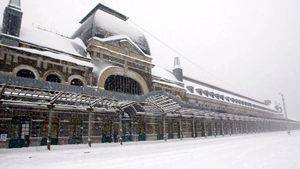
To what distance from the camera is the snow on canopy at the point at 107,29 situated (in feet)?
82.2

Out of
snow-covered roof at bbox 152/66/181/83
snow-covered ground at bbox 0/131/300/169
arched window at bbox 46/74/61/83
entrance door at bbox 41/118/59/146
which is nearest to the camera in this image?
snow-covered ground at bbox 0/131/300/169

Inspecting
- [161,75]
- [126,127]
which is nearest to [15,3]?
[126,127]

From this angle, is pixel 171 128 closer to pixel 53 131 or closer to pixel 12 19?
pixel 53 131

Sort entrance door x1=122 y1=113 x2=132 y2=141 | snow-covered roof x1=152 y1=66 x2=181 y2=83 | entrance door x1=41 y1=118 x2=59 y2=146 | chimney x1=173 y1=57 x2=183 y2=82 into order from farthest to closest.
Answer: chimney x1=173 y1=57 x2=183 y2=82 < snow-covered roof x1=152 y1=66 x2=181 y2=83 < entrance door x1=122 y1=113 x2=132 y2=141 < entrance door x1=41 y1=118 x2=59 y2=146

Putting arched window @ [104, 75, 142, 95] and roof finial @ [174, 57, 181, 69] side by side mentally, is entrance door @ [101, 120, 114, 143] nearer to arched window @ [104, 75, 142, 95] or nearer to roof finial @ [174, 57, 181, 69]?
arched window @ [104, 75, 142, 95]

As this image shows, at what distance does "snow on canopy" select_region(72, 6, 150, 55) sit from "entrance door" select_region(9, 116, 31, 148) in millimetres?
10274

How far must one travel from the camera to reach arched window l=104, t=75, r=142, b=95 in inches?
983

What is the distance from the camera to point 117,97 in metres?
18.6

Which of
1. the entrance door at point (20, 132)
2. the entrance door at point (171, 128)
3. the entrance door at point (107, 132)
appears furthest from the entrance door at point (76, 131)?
the entrance door at point (171, 128)

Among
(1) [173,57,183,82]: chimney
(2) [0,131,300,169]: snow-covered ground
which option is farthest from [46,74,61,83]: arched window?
(1) [173,57,183,82]: chimney

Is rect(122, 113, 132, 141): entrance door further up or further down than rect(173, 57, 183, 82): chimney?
further down

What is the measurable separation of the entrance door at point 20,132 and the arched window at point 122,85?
8.08 metres

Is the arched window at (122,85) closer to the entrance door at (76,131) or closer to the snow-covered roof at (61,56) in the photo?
the snow-covered roof at (61,56)

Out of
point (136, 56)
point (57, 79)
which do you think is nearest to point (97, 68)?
point (57, 79)
